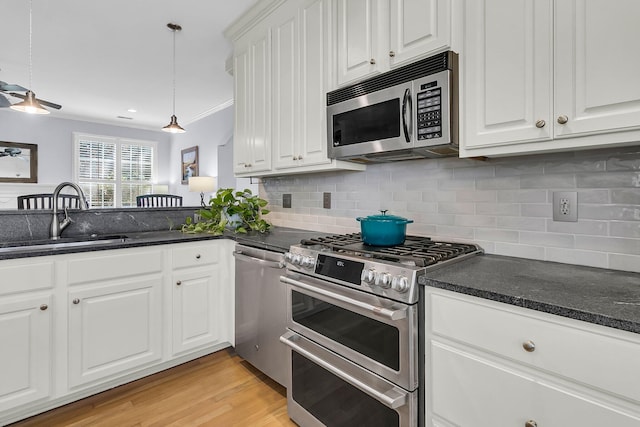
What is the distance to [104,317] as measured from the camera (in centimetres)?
192

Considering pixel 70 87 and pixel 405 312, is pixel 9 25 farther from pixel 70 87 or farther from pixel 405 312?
pixel 405 312

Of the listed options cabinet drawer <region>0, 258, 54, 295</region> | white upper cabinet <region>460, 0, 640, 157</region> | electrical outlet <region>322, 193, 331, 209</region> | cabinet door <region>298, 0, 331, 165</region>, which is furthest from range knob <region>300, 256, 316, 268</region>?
cabinet drawer <region>0, 258, 54, 295</region>

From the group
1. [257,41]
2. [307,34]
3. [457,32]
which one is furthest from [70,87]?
[457,32]

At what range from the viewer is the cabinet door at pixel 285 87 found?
7.40 feet

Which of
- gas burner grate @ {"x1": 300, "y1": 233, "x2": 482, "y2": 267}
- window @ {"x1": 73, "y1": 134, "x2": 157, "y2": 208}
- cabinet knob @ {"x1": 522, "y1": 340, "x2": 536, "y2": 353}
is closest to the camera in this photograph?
→ cabinet knob @ {"x1": 522, "y1": 340, "x2": 536, "y2": 353}

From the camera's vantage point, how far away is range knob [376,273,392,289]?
125 centimetres

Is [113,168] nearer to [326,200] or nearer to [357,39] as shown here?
[326,200]

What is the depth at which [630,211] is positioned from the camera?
4.19ft

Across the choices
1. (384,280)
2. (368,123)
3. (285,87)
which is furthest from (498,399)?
(285,87)

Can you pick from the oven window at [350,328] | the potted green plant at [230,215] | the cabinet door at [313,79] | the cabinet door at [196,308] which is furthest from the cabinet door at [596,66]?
the cabinet door at [196,308]

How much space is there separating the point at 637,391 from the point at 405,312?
24.0 inches

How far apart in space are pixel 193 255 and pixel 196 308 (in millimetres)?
365

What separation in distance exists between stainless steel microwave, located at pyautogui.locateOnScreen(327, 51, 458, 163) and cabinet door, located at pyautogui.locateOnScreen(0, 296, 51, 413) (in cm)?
176

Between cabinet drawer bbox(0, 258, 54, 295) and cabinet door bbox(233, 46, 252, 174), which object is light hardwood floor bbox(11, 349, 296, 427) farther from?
cabinet door bbox(233, 46, 252, 174)
